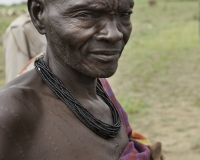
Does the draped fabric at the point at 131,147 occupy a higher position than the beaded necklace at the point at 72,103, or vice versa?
the beaded necklace at the point at 72,103

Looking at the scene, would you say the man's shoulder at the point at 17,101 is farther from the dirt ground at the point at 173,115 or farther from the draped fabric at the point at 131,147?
the dirt ground at the point at 173,115

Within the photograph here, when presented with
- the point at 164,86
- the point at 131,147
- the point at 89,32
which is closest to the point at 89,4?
the point at 89,32

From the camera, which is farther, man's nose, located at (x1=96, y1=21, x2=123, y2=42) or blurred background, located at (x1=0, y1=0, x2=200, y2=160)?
blurred background, located at (x1=0, y1=0, x2=200, y2=160)

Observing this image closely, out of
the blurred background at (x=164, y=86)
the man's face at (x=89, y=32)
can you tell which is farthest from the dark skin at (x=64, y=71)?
the blurred background at (x=164, y=86)

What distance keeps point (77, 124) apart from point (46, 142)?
6.2 inches

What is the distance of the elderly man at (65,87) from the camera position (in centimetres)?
123

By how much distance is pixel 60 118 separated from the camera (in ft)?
4.40

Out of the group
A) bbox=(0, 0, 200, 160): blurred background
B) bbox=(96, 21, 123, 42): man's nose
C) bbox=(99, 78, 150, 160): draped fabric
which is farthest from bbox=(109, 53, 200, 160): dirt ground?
bbox=(96, 21, 123, 42): man's nose

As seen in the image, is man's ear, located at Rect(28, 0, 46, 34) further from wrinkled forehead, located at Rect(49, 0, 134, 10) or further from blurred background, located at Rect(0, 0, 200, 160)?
blurred background, located at Rect(0, 0, 200, 160)

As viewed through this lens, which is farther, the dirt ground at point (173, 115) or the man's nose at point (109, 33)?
the dirt ground at point (173, 115)

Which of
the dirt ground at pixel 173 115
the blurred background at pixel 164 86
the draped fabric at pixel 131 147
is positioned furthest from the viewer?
the blurred background at pixel 164 86

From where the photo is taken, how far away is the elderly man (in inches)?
48.6

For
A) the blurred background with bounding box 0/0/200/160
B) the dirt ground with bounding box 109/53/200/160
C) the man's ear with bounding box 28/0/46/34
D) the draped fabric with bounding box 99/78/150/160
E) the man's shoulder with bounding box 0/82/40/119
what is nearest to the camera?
the man's shoulder with bounding box 0/82/40/119

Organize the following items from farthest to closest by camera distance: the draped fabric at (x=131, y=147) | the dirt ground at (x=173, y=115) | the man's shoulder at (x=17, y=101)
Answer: the dirt ground at (x=173, y=115) → the draped fabric at (x=131, y=147) → the man's shoulder at (x=17, y=101)
